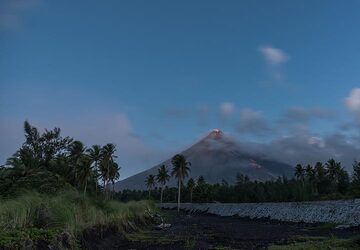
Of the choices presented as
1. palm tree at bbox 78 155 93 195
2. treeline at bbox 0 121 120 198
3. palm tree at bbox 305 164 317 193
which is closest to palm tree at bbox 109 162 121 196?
treeline at bbox 0 121 120 198

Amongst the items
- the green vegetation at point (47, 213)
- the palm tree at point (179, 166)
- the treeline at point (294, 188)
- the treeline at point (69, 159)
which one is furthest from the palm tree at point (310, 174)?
the green vegetation at point (47, 213)

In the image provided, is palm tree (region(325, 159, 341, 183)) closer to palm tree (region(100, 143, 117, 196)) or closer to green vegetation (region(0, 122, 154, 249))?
palm tree (region(100, 143, 117, 196))

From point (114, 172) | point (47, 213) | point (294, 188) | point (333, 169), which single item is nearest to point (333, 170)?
point (333, 169)

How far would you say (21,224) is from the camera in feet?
52.6

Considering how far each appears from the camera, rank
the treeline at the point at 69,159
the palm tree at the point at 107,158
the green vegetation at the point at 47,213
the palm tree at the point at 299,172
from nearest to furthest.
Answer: the green vegetation at the point at 47,213 → the treeline at the point at 69,159 → the palm tree at the point at 107,158 → the palm tree at the point at 299,172

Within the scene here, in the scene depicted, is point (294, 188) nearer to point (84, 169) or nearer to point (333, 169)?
point (333, 169)

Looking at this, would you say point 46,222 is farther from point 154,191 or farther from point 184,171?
point 154,191

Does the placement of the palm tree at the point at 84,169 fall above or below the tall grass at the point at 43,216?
above

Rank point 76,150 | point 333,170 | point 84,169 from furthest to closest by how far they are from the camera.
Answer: point 333,170, point 76,150, point 84,169

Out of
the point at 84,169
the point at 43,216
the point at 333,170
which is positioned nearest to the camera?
the point at 43,216

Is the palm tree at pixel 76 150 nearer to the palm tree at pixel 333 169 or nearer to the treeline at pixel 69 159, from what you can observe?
the treeline at pixel 69 159

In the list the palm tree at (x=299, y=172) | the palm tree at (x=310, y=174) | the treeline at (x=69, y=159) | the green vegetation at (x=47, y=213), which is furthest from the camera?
the palm tree at (x=299, y=172)

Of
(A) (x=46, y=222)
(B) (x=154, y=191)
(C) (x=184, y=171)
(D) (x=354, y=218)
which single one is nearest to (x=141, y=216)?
(D) (x=354, y=218)

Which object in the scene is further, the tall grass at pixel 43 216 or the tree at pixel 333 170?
the tree at pixel 333 170
